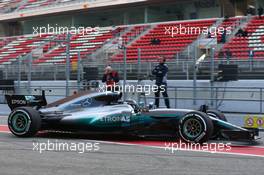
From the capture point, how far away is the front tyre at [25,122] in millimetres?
10188

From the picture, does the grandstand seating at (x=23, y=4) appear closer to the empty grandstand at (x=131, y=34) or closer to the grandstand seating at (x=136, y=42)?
the empty grandstand at (x=131, y=34)

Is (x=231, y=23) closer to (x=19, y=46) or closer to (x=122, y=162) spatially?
(x=19, y=46)

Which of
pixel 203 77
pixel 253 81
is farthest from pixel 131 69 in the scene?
pixel 253 81

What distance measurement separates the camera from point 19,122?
34.4 ft

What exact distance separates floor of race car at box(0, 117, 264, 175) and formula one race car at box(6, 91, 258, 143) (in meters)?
0.27

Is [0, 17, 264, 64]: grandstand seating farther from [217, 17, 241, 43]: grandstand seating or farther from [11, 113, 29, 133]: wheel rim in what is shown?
[11, 113, 29, 133]: wheel rim

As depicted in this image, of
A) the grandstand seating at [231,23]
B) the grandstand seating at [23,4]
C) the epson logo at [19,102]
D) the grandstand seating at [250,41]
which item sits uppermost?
the grandstand seating at [23,4]

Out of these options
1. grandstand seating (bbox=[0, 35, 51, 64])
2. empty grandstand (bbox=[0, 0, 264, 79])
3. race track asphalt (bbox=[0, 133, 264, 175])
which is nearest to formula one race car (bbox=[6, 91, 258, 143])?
race track asphalt (bbox=[0, 133, 264, 175])

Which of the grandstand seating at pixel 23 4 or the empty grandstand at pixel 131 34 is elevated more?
the grandstand seating at pixel 23 4

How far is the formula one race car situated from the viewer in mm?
9500

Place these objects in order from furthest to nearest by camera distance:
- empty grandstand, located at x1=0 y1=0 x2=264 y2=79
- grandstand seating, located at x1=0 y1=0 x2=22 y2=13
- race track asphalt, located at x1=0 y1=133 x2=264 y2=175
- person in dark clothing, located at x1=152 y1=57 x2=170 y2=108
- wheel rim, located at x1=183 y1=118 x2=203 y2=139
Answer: grandstand seating, located at x1=0 y1=0 x2=22 y2=13 < empty grandstand, located at x1=0 y1=0 x2=264 y2=79 < person in dark clothing, located at x1=152 y1=57 x2=170 y2=108 < wheel rim, located at x1=183 y1=118 x2=203 y2=139 < race track asphalt, located at x1=0 y1=133 x2=264 y2=175

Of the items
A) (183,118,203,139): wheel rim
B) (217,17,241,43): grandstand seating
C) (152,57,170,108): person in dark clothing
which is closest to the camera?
(183,118,203,139): wheel rim

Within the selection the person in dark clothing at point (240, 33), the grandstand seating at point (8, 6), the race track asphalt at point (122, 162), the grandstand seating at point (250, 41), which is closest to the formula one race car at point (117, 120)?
the race track asphalt at point (122, 162)

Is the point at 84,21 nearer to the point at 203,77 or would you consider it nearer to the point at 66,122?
the point at 203,77
